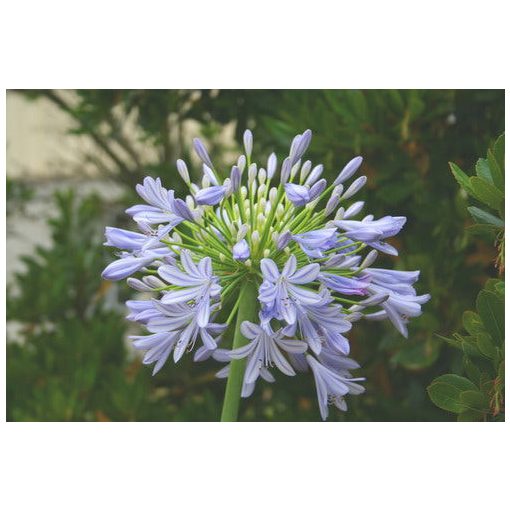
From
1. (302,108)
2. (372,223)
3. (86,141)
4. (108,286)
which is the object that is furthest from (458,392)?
(86,141)

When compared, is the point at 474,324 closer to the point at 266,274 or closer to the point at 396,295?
the point at 396,295

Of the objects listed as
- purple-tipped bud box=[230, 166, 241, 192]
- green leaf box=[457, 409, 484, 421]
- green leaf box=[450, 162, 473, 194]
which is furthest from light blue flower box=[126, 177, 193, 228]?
green leaf box=[457, 409, 484, 421]

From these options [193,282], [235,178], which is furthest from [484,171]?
[193,282]

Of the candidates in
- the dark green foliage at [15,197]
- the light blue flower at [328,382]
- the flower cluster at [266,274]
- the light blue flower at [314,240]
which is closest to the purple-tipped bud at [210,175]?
the flower cluster at [266,274]

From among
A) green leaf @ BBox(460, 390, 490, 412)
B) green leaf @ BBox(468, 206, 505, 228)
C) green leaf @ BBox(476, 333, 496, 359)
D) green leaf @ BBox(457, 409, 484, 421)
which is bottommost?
green leaf @ BBox(457, 409, 484, 421)

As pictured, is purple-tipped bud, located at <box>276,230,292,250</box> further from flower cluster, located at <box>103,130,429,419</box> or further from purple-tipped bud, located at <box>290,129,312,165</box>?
purple-tipped bud, located at <box>290,129,312,165</box>

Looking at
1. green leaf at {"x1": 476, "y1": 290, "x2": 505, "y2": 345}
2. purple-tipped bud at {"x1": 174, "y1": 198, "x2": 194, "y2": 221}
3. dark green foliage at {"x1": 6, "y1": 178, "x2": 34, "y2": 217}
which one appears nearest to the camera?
purple-tipped bud at {"x1": 174, "y1": 198, "x2": 194, "y2": 221}

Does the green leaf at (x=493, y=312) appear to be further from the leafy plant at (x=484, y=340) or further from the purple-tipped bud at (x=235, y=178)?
the purple-tipped bud at (x=235, y=178)

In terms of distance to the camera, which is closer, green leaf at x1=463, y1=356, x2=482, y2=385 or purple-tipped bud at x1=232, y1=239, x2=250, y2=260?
purple-tipped bud at x1=232, y1=239, x2=250, y2=260
